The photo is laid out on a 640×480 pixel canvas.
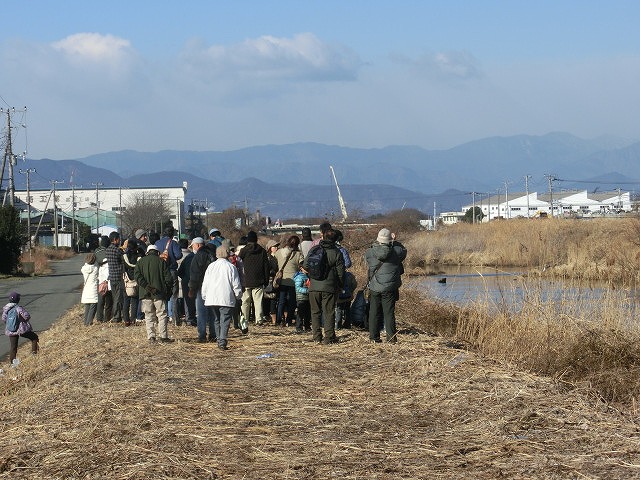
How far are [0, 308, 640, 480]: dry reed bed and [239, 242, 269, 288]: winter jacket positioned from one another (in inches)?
135

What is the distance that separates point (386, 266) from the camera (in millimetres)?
13695

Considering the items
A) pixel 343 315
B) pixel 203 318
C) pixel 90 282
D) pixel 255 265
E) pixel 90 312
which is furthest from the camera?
pixel 90 312

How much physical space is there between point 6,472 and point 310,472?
2.33 meters

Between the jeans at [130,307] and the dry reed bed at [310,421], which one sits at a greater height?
the jeans at [130,307]

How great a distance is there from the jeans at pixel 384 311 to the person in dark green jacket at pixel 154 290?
3261mm

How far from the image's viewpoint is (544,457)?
714cm

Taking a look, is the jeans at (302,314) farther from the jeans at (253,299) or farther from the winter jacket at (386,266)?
the winter jacket at (386,266)

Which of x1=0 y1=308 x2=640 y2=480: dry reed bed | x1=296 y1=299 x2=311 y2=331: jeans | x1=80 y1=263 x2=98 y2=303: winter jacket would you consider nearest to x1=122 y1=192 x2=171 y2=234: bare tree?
x1=80 y1=263 x2=98 y2=303: winter jacket

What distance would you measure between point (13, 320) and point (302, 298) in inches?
207

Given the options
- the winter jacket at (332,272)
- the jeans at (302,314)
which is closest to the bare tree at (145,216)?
the jeans at (302,314)

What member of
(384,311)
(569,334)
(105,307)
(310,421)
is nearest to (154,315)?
(384,311)

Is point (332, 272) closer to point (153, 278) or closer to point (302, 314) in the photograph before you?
point (302, 314)

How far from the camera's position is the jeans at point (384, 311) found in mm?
13812

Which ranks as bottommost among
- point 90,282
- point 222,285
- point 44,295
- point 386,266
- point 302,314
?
point 44,295
